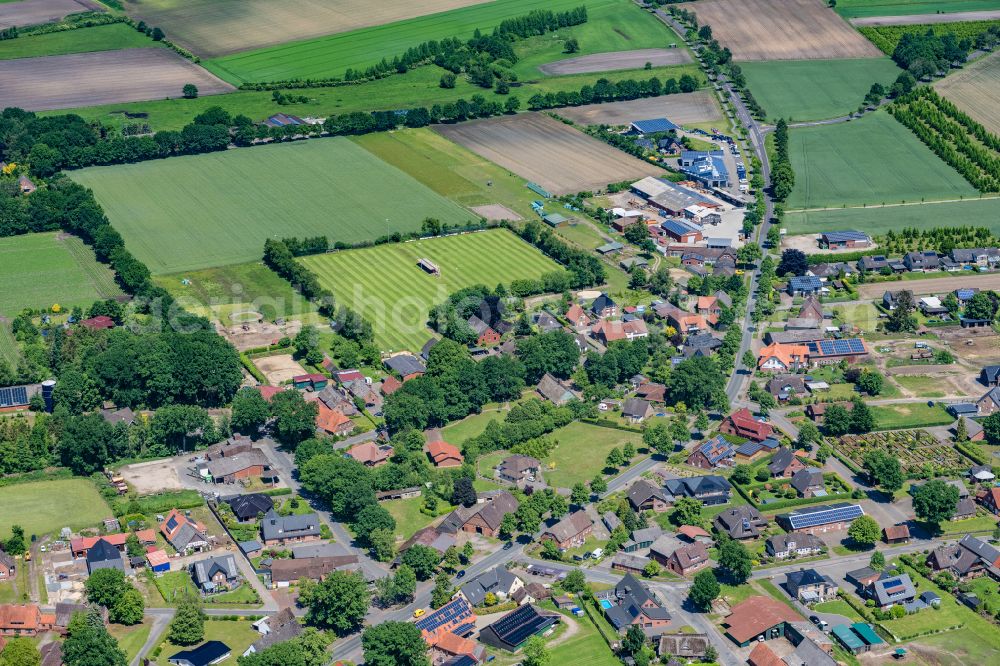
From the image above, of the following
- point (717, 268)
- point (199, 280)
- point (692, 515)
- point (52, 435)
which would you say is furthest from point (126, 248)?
point (692, 515)

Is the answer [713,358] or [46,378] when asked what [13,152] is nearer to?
[46,378]

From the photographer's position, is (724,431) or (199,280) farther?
(199,280)

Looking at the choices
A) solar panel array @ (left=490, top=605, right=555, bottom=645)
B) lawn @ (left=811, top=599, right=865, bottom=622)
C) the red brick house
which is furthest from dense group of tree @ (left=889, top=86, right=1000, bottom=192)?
solar panel array @ (left=490, top=605, right=555, bottom=645)

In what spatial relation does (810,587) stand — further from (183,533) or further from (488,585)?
(183,533)

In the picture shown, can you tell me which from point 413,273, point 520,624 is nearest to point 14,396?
point 413,273

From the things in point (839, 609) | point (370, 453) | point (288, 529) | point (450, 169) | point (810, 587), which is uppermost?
point (810, 587)
